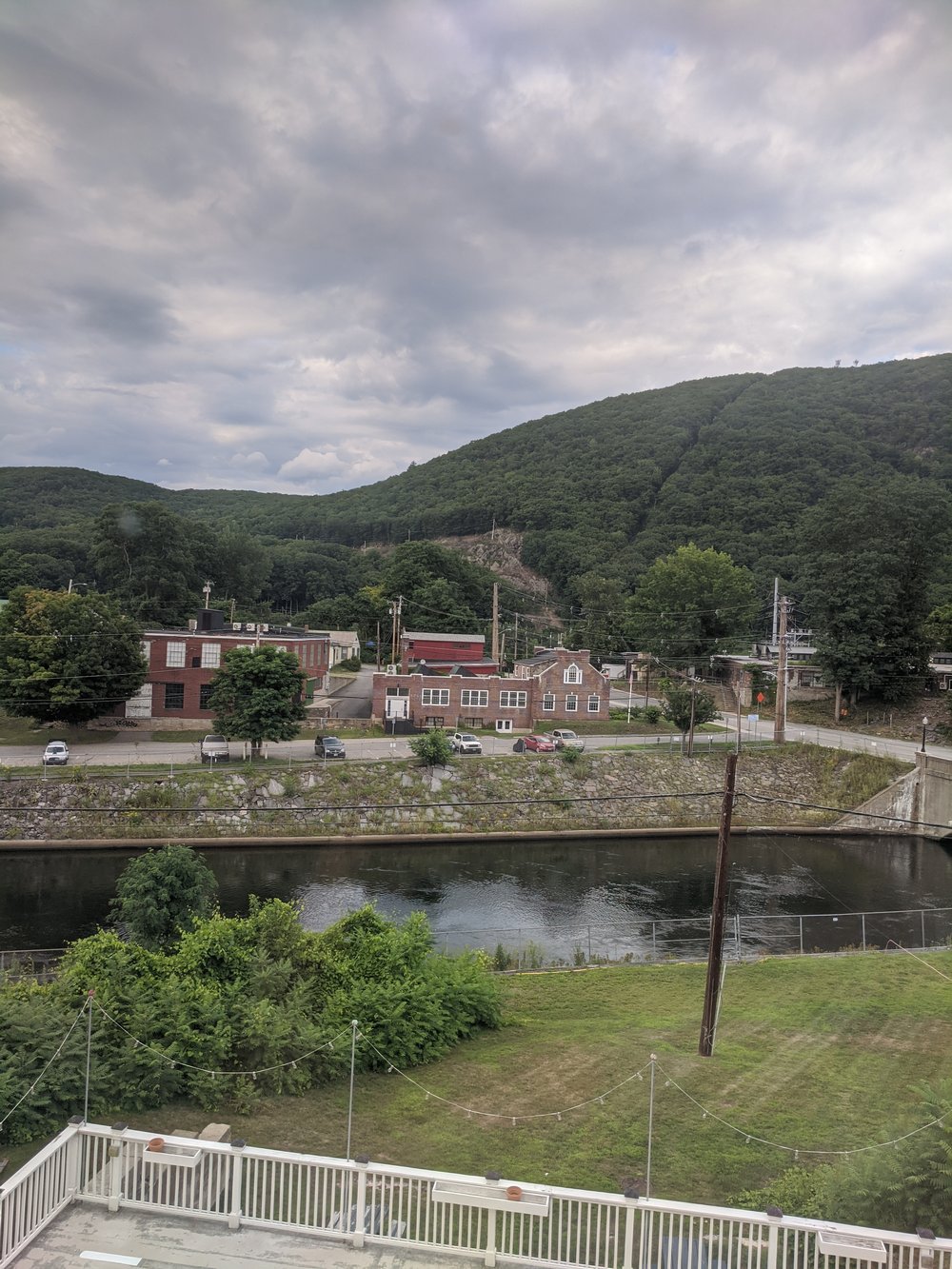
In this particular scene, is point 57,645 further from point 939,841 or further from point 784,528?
point 784,528

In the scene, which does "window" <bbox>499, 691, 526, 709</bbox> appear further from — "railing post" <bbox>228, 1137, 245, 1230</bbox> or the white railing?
"railing post" <bbox>228, 1137, 245, 1230</bbox>

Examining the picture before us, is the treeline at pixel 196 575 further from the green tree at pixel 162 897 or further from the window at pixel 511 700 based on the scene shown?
the green tree at pixel 162 897

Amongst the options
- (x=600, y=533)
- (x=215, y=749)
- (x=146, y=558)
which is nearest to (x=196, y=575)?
(x=146, y=558)

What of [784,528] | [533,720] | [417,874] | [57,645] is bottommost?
[417,874]

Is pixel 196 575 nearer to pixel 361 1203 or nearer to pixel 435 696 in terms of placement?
pixel 435 696

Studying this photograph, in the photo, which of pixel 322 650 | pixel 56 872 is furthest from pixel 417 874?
pixel 322 650

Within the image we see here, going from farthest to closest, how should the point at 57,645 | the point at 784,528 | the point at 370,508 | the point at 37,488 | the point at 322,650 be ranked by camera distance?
the point at 370,508 → the point at 37,488 → the point at 784,528 → the point at 322,650 → the point at 57,645
